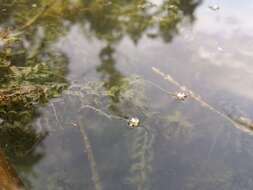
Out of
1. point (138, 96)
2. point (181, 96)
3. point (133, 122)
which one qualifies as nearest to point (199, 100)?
point (181, 96)

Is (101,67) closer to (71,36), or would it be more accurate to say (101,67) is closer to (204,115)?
(71,36)

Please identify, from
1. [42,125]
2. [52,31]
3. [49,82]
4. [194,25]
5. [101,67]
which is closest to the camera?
[42,125]

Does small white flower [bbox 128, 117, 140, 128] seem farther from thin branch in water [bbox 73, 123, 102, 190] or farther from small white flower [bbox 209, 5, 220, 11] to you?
small white flower [bbox 209, 5, 220, 11]

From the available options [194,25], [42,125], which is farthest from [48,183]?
[194,25]

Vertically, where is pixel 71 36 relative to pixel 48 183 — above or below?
above

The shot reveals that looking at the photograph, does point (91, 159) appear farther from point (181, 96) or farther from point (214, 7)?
point (214, 7)

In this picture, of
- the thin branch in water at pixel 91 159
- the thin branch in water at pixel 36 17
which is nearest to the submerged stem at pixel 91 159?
the thin branch in water at pixel 91 159

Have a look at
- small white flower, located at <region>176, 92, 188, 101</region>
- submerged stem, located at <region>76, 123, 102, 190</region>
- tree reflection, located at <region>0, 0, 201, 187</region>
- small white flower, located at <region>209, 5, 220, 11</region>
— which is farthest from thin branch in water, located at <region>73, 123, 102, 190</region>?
small white flower, located at <region>209, 5, 220, 11</region>

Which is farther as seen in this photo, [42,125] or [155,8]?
[155,8]
